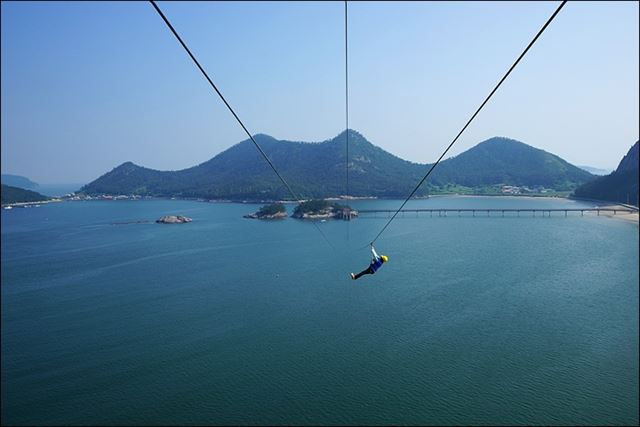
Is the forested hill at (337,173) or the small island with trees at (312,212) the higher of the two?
the forested hill at (337,173)

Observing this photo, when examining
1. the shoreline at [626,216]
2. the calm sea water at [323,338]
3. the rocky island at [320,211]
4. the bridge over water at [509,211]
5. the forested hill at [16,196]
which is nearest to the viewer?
the calm sea water at [323,338]

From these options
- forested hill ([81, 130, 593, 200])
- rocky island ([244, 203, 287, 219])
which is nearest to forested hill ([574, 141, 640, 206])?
forested hill ([81, 130, 593, 200])

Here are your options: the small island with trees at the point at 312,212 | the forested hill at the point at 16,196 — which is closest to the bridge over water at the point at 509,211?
the small island with trees at the point at 312,212

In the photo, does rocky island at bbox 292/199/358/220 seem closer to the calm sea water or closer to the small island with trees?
the small island with trees

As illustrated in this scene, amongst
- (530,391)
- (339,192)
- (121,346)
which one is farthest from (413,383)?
(339,192)

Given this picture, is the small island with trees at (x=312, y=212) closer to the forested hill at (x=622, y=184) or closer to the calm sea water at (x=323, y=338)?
the calm sea water at (x=323, y=338)

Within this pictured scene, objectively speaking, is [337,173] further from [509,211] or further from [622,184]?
[622,184]

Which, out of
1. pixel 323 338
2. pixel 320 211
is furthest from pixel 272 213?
pixel 323 338
